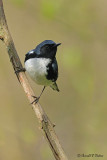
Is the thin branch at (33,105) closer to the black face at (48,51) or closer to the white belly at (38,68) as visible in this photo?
the white belly at (38,68)

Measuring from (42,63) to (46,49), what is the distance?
0.75 ft

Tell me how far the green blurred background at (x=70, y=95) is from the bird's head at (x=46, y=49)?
0.35m

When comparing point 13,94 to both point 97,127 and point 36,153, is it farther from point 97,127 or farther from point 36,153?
point 97,127

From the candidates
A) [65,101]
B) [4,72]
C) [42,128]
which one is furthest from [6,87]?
[42,128]

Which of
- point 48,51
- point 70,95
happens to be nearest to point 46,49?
point 48,51

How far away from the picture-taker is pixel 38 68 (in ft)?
15.5

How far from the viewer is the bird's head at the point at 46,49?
4836 millimetres

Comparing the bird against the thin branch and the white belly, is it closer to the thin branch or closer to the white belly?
the white belly

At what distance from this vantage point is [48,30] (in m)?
6.38

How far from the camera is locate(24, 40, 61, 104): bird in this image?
4699mm

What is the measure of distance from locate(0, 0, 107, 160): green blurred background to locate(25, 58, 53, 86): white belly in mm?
530

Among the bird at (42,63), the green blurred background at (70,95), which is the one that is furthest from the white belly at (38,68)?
the green blurred background at (70,95)

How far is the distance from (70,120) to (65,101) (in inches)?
18.5

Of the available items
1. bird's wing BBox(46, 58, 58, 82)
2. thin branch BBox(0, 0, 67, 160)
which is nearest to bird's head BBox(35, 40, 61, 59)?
bird's wing BBox(46, 58, 58, 82)
